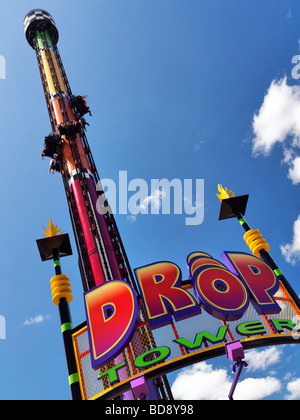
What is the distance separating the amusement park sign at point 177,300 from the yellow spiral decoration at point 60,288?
2.14ft

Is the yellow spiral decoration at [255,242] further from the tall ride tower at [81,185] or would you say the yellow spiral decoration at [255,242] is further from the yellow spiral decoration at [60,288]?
the yellow spiral decoration at [60,288]

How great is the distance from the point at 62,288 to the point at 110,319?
6.90 feet

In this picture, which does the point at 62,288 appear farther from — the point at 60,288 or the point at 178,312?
the point at 178,312

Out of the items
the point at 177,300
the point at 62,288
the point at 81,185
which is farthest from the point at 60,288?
the point at 81,185

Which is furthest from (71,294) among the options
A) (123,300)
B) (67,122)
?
(67,122)

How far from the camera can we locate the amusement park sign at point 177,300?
8.10 metres

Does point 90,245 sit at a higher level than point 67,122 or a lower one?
lower

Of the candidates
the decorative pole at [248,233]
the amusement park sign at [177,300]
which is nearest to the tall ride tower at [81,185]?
the amusement park sign at [177,300]

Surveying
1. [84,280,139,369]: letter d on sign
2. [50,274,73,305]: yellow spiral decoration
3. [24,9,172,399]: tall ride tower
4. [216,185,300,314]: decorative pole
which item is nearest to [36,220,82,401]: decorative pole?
[50,274,73,305]: yellow spiral decoration

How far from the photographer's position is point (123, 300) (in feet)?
29.3

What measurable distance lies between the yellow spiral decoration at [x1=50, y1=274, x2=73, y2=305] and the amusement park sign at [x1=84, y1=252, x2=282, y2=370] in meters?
0.65

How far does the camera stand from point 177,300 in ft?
29.6

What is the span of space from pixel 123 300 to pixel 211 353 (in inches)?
102
